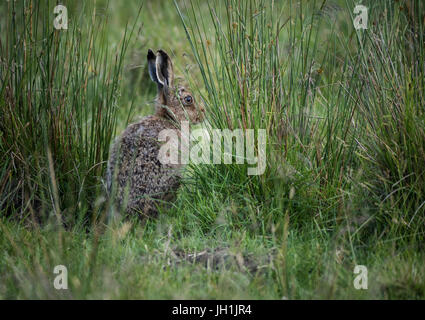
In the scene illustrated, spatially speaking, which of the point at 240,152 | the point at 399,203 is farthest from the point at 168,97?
the point at 399,203

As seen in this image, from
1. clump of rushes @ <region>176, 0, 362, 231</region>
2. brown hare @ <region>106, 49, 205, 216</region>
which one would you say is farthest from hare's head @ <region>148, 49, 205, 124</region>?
clump of rushes @ <region>176, 0, 362, 231</region>

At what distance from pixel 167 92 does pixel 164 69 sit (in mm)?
243

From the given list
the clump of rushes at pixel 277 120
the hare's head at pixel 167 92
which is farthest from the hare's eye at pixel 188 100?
the clump of rushes at pixel 277 120

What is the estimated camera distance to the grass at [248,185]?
3.37m

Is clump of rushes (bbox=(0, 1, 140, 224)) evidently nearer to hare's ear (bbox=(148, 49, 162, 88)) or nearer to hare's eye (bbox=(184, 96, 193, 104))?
hare's ear (bbox=(148, 49, 162, 88))

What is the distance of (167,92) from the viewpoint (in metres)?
5.53

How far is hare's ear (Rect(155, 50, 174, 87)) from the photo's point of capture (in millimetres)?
5277

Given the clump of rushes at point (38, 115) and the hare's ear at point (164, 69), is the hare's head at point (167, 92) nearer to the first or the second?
the hare's ear at point (164, 69)

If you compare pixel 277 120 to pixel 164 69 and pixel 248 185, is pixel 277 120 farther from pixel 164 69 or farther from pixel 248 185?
pixel 164 69

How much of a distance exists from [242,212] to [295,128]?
0.88 metres

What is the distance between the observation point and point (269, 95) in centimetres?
448

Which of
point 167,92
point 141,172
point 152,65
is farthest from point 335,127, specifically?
point 152,65

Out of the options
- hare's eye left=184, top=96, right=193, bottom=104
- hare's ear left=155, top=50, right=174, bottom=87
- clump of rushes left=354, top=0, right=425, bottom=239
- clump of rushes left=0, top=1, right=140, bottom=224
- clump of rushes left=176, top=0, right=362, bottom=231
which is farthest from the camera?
hare's eye left=184, top=96, right=193, bottom=104

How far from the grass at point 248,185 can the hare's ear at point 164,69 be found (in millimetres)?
650
